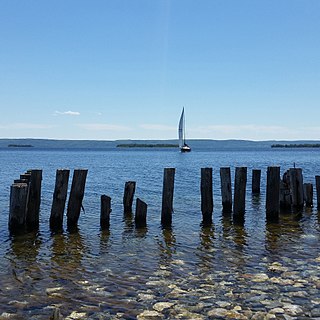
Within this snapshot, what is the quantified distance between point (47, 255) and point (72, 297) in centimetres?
356

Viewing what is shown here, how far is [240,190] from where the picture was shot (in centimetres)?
1572

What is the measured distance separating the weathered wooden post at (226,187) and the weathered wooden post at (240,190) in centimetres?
52

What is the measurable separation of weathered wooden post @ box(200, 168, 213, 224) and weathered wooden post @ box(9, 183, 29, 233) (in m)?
6.02

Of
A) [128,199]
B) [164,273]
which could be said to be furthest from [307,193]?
[164,273]

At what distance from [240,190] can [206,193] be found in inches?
48.2

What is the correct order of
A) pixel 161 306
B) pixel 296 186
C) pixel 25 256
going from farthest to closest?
pixel 296 186 → pixel 25 256 → pixel 161 306

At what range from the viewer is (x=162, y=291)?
9117 mm

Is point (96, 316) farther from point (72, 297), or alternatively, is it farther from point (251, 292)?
point (251, 292)

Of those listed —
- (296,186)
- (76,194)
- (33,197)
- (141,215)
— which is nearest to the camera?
(33,197)

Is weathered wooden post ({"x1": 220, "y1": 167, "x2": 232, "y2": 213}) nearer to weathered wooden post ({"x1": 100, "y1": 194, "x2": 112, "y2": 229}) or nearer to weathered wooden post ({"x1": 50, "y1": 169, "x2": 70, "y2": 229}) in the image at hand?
weathered wooden post ({"x1": 100, "y1": 194, "x2": 112, "y2": 229})

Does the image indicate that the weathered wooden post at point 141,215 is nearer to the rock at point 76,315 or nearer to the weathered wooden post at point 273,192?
the weathered wooden post at point 273,192

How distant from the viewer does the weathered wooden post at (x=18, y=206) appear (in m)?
13.2

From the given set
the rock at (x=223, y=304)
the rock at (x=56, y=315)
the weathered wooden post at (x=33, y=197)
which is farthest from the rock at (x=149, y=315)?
the weathered wooden post at (x=33, y=197)

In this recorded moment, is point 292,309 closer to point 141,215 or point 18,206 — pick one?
point 141,215
